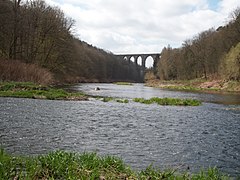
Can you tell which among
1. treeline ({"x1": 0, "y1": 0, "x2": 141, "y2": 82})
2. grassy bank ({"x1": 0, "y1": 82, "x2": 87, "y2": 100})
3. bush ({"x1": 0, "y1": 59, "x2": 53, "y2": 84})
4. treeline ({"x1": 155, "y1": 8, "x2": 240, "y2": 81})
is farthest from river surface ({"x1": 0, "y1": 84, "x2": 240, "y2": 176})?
treeline ({"x1": 155, "y1": 8, "x2": 240, "y2": 81})

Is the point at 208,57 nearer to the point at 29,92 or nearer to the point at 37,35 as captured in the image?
the point at 37,35

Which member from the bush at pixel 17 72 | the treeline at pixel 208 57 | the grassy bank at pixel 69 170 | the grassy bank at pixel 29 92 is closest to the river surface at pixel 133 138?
the grassy bank at pixel 69 170

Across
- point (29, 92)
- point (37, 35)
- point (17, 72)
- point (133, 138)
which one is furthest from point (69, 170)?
point (37, 35)

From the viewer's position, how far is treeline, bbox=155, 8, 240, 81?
58.4 m

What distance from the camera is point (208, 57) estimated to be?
7806 centimetres

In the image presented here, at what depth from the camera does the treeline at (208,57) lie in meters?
58.4

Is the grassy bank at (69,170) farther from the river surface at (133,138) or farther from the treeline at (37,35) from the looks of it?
the treeline at (37,35)

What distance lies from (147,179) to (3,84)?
27668 mm

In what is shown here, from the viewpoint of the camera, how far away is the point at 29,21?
1983 inches

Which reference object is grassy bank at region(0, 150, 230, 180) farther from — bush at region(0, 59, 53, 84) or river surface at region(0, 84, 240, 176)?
bush at region(0, 59, 53, 84)

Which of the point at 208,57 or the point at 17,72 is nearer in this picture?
the point at 17,72

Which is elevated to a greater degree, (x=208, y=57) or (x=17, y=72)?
(x=208, y=57)

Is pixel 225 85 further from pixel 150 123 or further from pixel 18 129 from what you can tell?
pixel 18 129

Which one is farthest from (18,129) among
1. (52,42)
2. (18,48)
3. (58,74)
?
(58,74)
